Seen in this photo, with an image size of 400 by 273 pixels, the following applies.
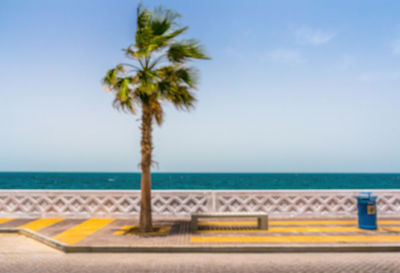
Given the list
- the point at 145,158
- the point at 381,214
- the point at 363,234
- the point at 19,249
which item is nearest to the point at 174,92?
the point at 145,158

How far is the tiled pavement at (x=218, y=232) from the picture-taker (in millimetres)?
9070

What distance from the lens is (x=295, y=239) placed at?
9305 mm

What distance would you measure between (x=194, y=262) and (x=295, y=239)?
Result: 3.20m

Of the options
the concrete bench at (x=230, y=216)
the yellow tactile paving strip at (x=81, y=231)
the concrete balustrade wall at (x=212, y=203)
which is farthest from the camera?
the concrete balustrade wall at (x=212, y=203)

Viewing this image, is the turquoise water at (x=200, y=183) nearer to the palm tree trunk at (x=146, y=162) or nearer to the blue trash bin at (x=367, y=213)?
the blue trash bin at (x=367, y=213)

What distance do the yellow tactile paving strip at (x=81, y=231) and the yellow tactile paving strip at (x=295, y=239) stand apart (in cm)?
322

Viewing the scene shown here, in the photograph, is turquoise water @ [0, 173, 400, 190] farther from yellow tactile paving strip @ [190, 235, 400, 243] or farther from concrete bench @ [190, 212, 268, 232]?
yellow tactile paving strip @ [190, 235, 400, 243]

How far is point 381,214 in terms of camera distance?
1292cm

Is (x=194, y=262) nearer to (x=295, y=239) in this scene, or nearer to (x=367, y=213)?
(x=295, y=239)

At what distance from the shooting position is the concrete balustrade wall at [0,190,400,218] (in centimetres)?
1297

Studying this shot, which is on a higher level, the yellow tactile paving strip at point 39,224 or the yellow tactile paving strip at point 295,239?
the yellow tactile paving strip at point 295,239

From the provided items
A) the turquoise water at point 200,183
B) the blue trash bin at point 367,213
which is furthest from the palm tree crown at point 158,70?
the turquoise water at point 200,183

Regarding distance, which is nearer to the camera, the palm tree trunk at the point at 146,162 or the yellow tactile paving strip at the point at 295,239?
the yellow tactile paving strip at the point at 295,239

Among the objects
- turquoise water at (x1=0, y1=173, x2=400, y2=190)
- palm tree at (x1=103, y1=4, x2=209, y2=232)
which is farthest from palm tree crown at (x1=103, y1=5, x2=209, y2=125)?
turquoise water at (x1=0, y1=173, x2=400, y2=190)
